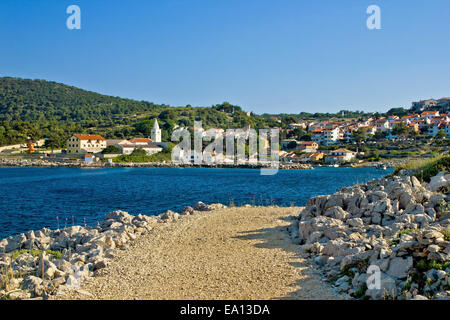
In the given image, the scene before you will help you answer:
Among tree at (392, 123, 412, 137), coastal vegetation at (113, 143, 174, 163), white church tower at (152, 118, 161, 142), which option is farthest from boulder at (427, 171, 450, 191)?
tree at (392, 123, 412, 137)

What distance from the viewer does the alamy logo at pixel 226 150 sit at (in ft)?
233

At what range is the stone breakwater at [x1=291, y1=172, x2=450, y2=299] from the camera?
586cm

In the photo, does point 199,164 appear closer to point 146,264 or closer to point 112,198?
point 112,198

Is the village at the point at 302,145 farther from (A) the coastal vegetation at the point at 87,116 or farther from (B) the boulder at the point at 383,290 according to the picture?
(B) the boulder at the point at 383,290

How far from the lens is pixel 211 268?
8.10m

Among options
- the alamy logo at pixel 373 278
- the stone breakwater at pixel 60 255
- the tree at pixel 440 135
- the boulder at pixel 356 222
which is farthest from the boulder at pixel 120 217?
the tree at pixel 440 135

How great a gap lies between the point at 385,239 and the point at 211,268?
374cm

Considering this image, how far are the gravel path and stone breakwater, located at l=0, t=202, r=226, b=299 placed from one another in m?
0.33

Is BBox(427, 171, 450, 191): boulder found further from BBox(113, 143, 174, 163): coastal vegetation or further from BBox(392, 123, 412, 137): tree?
BBox(392, 123, 412, 137): tree

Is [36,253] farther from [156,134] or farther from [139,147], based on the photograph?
[156,134]

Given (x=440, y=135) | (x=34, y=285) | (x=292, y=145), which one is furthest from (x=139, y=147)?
(x=34, y=285)

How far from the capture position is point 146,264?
8539 mm

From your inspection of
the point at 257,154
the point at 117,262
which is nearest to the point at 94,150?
the point at 257,154
